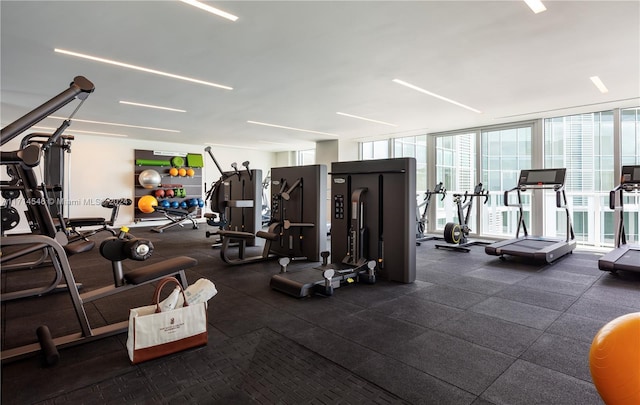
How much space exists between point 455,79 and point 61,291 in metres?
5.42

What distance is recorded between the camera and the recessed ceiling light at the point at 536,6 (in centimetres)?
273

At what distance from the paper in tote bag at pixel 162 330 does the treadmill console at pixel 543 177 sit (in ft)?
19.4

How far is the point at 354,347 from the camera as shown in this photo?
7.63 feet

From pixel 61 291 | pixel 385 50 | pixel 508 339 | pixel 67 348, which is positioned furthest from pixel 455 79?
pixel 61 291

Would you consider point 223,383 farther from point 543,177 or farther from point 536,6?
point 543,177

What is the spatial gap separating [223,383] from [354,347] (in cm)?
89

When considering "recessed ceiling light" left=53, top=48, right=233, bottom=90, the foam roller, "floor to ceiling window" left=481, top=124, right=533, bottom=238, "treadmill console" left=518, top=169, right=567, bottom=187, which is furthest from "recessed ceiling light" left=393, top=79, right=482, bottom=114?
the foam roller

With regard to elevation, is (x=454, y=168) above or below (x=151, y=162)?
below

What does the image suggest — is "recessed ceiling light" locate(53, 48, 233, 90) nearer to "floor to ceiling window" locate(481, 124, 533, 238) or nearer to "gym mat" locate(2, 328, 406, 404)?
"gym mat" locate(2, 328, 406, 404)

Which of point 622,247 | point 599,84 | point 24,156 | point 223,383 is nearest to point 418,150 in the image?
point 599,84

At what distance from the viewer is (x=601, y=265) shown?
14.0 ft

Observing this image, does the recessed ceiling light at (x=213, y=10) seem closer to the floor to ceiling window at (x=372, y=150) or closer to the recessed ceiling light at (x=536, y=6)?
the recessed ceiling light at (x=536, y=6)

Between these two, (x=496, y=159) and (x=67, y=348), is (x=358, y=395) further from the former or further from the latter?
(x=496, y=159)

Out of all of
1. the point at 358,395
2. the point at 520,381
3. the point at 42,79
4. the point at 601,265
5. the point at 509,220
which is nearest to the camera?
the point at 358,395
